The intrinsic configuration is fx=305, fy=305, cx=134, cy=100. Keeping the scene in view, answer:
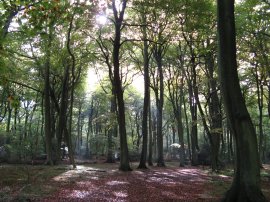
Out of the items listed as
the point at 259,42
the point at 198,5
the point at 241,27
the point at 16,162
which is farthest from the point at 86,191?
the point at 16,162

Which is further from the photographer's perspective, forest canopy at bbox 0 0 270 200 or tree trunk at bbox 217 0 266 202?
forest canopy at bbox 0 0 270 200

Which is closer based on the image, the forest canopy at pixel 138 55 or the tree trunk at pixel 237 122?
the tree trunk at pixel 237 122

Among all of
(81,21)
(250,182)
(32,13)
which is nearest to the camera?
(32,13)

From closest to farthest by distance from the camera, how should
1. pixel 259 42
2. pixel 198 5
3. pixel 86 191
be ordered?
pixel 86 191
pixel 198 5
pixel 259 42

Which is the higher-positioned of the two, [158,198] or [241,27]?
[241,27]

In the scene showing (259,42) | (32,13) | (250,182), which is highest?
(259,42)

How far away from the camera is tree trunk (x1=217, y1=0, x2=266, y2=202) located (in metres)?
8.48

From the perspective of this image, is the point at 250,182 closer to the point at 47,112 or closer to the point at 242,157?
the point at 242,157

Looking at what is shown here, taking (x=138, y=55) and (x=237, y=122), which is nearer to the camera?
(x=237, y=122)

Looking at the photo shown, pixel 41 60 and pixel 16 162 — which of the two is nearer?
pixel 41 60

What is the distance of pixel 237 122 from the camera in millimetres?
8742

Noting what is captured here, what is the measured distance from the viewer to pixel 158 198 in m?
10.1

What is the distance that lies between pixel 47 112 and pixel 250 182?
2332cm

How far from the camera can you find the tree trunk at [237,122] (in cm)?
848
